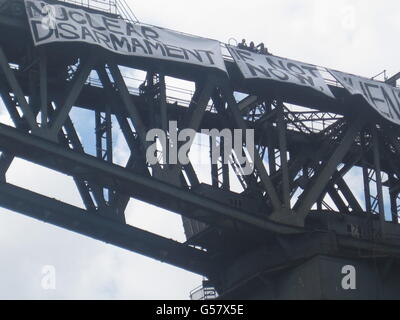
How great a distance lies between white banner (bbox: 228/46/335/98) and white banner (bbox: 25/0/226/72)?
1.31 metres

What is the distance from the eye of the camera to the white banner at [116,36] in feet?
136

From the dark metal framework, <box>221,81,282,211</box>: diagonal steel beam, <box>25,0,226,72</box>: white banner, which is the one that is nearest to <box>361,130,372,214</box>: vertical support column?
the dark metal framework

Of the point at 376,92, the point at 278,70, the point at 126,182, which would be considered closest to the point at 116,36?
the point at 126,182

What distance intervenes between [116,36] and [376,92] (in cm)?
1447

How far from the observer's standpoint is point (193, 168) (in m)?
46.0

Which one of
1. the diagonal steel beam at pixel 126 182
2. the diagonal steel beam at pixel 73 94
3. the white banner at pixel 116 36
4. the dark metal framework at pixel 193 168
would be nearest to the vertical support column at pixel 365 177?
the dark metal framework at pixel 193 168

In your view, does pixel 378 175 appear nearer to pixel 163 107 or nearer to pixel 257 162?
pixel 257 162

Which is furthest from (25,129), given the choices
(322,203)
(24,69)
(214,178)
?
(322,203)

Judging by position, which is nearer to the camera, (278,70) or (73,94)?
(73,94)

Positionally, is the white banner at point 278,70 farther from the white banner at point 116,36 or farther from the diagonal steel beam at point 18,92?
the diagonal steel beam at point 18,92

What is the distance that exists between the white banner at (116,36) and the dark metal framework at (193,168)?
0.79 m

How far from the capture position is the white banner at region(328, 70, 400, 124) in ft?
163

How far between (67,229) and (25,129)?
15.2 feet

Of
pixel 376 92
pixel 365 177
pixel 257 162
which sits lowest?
pixel 257 162
